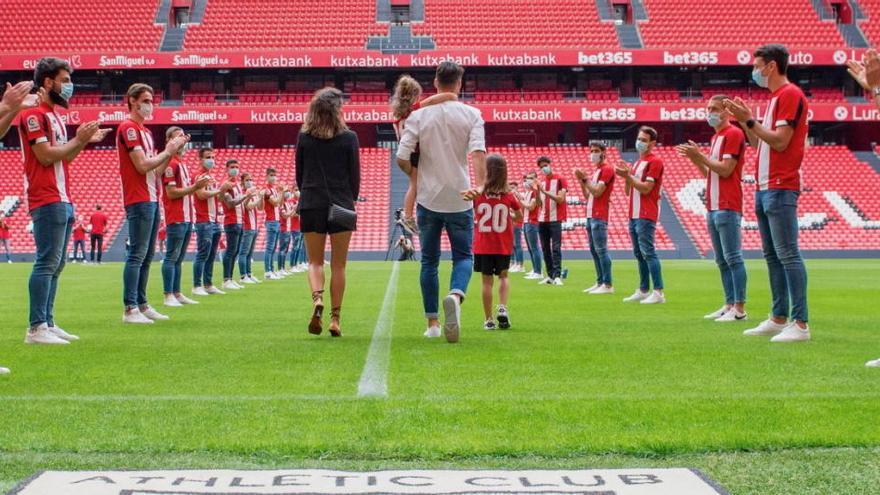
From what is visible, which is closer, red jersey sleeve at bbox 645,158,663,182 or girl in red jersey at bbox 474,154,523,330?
girl in red jersey at bbox 474,154,523,330

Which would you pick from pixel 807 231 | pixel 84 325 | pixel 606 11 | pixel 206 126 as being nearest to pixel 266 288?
pixel 84 325

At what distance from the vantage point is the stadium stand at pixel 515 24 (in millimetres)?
46062

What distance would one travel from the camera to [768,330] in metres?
7.69

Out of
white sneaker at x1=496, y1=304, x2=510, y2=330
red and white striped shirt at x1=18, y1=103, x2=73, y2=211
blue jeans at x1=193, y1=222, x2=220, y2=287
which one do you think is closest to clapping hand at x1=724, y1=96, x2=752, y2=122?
white sneaker at x1=496, y1=304, x2=510, y2=330

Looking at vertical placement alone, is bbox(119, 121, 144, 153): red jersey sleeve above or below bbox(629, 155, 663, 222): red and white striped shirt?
above

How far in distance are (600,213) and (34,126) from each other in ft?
28.5

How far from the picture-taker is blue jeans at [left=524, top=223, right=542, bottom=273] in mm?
18562

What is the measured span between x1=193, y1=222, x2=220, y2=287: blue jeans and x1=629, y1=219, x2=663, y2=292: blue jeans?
18.6 feet

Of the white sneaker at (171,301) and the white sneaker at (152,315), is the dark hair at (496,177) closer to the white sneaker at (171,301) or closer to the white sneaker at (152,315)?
the white sneaker at (152,315)

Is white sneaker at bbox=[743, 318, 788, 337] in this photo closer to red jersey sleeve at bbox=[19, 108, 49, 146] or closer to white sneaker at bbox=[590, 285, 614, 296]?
red jersey sleeve at bbox=[19, 108, 49, 146]

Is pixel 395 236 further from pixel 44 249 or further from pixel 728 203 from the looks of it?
pixel 44 249

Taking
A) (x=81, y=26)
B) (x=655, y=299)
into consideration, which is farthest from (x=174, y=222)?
(x=81, y=26)

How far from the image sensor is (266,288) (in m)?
15.5

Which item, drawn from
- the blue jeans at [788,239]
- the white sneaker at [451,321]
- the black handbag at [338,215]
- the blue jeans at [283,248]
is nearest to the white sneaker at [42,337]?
the black handbag at [338,215]
